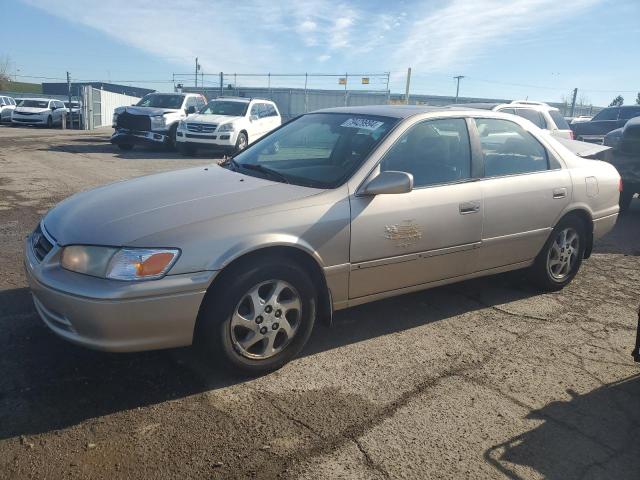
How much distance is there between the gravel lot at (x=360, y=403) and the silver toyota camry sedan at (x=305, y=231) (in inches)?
11.9

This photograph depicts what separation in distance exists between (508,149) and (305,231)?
2206mm

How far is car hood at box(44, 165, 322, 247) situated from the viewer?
9.89 ft

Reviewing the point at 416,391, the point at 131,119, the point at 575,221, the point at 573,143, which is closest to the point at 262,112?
the point at 131,119

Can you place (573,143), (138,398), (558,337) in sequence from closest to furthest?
(138,398), (558,337), (573,143)

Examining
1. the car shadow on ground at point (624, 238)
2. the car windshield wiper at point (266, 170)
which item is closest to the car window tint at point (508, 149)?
the car windshield wiper at point (266, 170)

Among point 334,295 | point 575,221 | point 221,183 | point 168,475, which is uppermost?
point 221,183

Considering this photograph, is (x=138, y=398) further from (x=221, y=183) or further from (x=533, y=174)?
(x=533, y=174)

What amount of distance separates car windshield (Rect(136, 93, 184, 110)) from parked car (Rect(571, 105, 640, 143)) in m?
12.8

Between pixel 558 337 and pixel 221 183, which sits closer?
pixel 221 183

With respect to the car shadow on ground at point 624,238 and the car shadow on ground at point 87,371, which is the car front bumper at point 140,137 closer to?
the car shadow on ground at point 624,238

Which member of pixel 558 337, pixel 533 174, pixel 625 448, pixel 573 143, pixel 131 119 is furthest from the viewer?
pixel 131 119

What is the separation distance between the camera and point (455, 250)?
4035mm

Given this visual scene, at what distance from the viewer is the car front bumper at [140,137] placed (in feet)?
53.2

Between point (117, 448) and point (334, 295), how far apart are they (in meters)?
1.55
